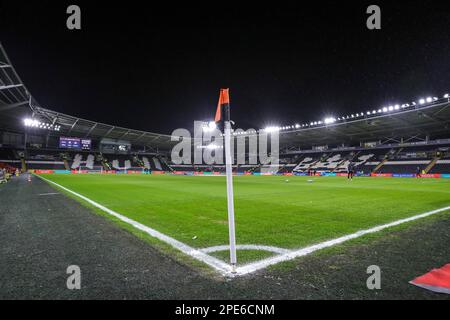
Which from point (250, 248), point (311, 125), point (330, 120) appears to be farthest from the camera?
point (311, 125)

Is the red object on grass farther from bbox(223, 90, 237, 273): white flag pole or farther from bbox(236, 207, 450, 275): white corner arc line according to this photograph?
bbox(223, 90, 237, 273): white flag pole

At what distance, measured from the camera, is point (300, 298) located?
7.94 feet

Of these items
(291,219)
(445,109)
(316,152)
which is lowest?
(291,219)

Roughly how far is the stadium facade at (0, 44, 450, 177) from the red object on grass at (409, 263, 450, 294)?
3697 cm

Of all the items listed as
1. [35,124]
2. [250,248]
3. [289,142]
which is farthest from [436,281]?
[289,142]

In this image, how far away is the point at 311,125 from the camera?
57.0m

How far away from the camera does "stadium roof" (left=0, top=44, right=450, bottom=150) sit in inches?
1465

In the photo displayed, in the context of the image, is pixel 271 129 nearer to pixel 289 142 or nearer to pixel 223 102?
pixel 289 142

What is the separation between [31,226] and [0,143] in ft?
240

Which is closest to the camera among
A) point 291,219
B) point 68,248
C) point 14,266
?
point 14,266

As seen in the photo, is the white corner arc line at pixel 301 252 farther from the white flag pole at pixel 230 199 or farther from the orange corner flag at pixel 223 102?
the orange corner flag at pixel 223 102

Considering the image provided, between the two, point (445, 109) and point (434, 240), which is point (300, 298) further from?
point (445, 109)

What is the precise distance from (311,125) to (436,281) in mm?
58086
